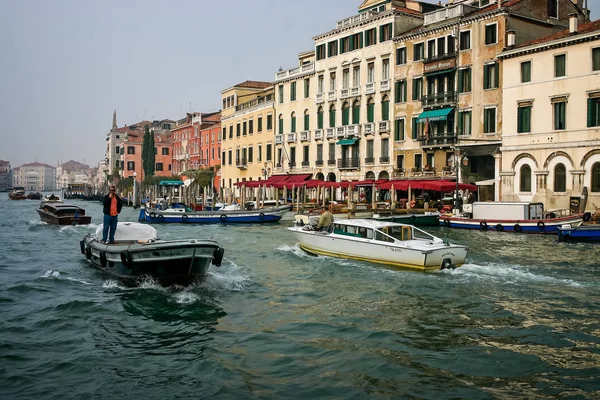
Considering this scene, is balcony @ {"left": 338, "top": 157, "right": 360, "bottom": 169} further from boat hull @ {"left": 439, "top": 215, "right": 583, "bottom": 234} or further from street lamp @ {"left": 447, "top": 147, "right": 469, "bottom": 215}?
boat hull @ {"left": 439, "top": 215, "right": 583, "bottom": 234}

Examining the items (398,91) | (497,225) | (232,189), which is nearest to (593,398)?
(497,225)

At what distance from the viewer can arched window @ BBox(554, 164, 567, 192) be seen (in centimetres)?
2930

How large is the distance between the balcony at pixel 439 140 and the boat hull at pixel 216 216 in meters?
9.12

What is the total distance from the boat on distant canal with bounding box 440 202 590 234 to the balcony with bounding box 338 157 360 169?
12.1 meters

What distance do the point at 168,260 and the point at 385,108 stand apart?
28.8 m

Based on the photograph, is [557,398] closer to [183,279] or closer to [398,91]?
[183,279]

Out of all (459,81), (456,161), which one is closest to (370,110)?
(459,81)

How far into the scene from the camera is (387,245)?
52.0ft

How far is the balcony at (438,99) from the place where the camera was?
114ft

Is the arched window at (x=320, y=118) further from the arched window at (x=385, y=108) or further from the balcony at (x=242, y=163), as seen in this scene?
the balcony at (x=242, y=163)

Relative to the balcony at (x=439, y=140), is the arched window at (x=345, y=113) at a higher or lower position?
higher

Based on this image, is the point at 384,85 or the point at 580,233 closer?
the point at 580,233

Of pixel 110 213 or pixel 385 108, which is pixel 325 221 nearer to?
pixel 110 213

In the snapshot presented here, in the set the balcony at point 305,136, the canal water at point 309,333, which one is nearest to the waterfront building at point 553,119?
the canal water at point 309,333
